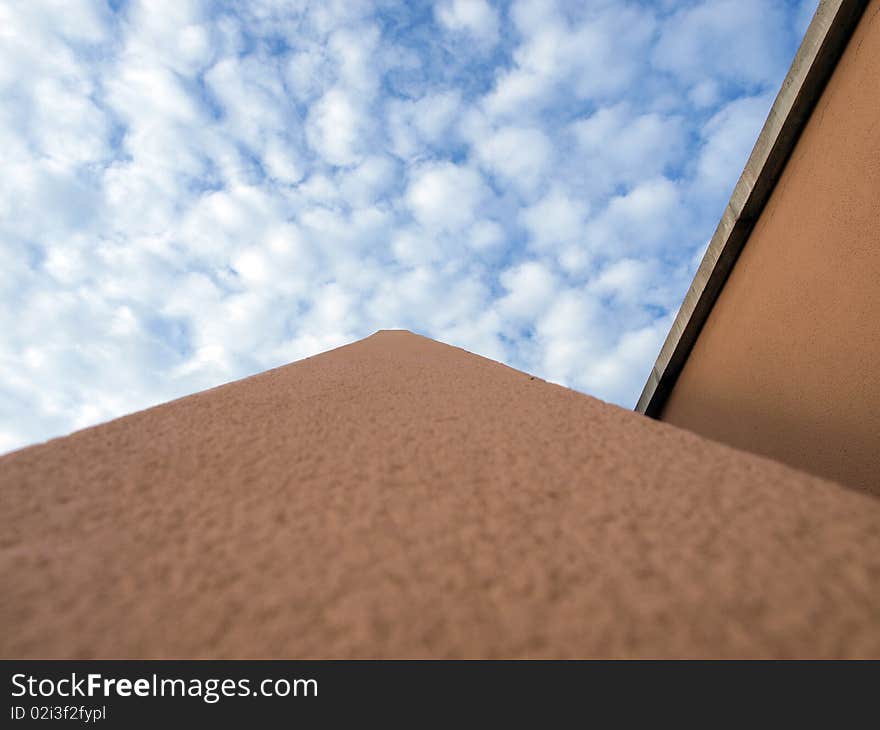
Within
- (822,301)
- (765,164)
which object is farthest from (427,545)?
(765,164)

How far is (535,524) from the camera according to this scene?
2.68 feet

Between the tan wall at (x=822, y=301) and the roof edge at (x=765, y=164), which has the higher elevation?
the roof edge at (x=765, y=164)

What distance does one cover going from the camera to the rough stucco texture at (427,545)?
633mm

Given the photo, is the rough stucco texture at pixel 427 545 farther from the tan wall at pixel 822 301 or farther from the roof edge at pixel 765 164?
A: the roof edge at pixel 765 164

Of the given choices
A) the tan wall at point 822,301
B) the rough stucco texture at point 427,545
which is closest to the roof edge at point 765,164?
the tan wall at point 822,301

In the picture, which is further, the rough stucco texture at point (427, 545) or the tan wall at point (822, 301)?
the tan wall at point (822, 301)

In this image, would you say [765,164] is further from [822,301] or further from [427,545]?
[427,545]

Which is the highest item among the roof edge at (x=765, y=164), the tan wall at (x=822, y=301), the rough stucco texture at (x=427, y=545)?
the roof edge at (x=765, y=164)

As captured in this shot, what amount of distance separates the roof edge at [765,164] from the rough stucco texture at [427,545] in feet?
8.88

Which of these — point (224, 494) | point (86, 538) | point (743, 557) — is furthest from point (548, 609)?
point (86, 538)

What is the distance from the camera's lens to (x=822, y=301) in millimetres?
2678

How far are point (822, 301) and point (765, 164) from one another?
94cm
